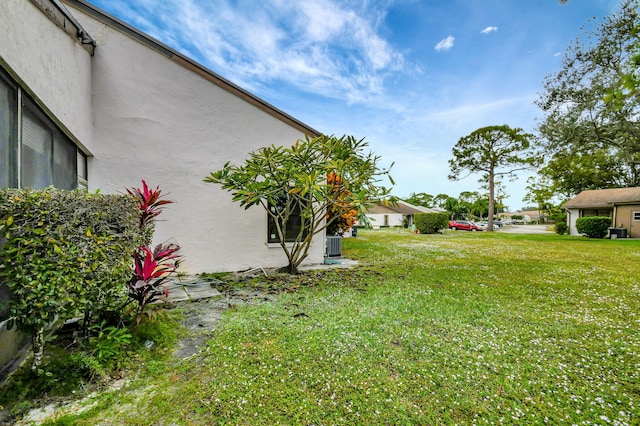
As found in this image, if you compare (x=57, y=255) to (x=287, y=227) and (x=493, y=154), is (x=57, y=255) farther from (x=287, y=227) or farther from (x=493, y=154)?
(x=493, y=154)

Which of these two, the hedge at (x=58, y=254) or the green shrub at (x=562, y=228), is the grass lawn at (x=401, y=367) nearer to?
the hedge at (x=58, y=254)

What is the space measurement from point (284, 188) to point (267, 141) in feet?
6.38

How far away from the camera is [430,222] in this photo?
23.9m

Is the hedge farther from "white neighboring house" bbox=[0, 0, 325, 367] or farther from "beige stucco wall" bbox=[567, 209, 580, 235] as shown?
"beige stucco wall" bbox=[567, 209, 580, 235]

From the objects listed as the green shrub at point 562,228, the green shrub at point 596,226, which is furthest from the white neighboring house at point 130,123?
the green shrub at point 562,228

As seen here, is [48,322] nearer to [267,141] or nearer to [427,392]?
[427,392]

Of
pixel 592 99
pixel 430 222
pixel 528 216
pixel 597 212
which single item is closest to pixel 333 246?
pixel 592 99

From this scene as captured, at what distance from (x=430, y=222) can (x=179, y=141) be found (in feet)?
75.8

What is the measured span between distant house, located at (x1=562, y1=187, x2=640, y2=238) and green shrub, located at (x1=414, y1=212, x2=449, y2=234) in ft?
37.3

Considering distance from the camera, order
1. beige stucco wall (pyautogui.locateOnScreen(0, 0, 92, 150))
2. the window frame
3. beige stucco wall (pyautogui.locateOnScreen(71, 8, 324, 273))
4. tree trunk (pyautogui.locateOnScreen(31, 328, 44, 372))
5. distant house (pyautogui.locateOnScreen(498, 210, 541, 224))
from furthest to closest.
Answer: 1. distant house (pyautogui.locateOnScreen(498, 210, 541, 224))
2. the window frame
3. beige stucco wall (pyautogui.locateOnScreen(71, 8, 324, 273))
4. beige stucco wall (pyautogui.locateOnScreen(0, 0, 92, 150))
5. tree trunk (pyautogui.locateOnScreen(31, 328, 44, 372))

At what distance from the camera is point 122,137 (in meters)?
5.22

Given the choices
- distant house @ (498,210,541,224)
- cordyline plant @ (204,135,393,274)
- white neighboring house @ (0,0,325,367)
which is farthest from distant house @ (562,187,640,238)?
distant house @ (498,210,541,224)

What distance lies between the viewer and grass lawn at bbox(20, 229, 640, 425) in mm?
1812

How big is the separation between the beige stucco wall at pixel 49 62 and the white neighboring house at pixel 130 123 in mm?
17
